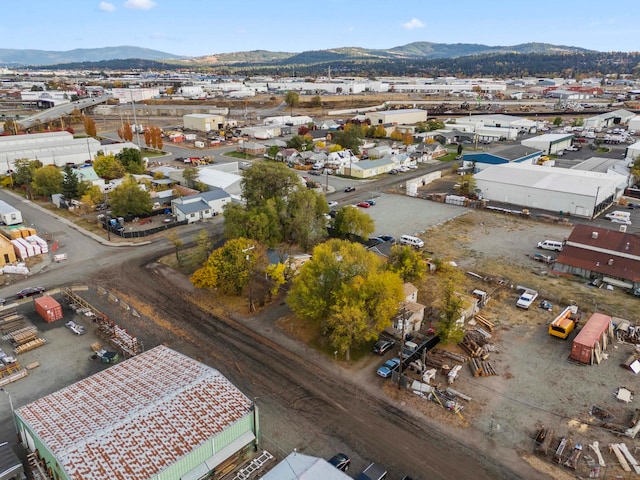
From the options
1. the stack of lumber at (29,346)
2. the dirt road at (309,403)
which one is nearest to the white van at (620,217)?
the dirt road at (309,403)

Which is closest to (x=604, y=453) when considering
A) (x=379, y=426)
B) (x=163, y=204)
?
(x=379, y=426)

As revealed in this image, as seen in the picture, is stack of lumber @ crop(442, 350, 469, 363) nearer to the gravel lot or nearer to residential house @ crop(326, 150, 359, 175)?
the gravel lot

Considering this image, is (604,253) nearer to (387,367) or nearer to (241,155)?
(387,367)

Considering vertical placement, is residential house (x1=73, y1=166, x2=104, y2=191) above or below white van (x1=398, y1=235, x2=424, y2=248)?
above

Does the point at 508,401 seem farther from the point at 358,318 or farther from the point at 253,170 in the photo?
the point at 253,170

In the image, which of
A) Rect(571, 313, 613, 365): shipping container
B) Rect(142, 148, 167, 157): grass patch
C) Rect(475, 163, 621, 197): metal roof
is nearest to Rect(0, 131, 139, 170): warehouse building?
Rect(142, 148, 167, 157): grass patch

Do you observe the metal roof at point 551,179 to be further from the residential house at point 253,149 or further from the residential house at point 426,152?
the residential house at point 253,149
